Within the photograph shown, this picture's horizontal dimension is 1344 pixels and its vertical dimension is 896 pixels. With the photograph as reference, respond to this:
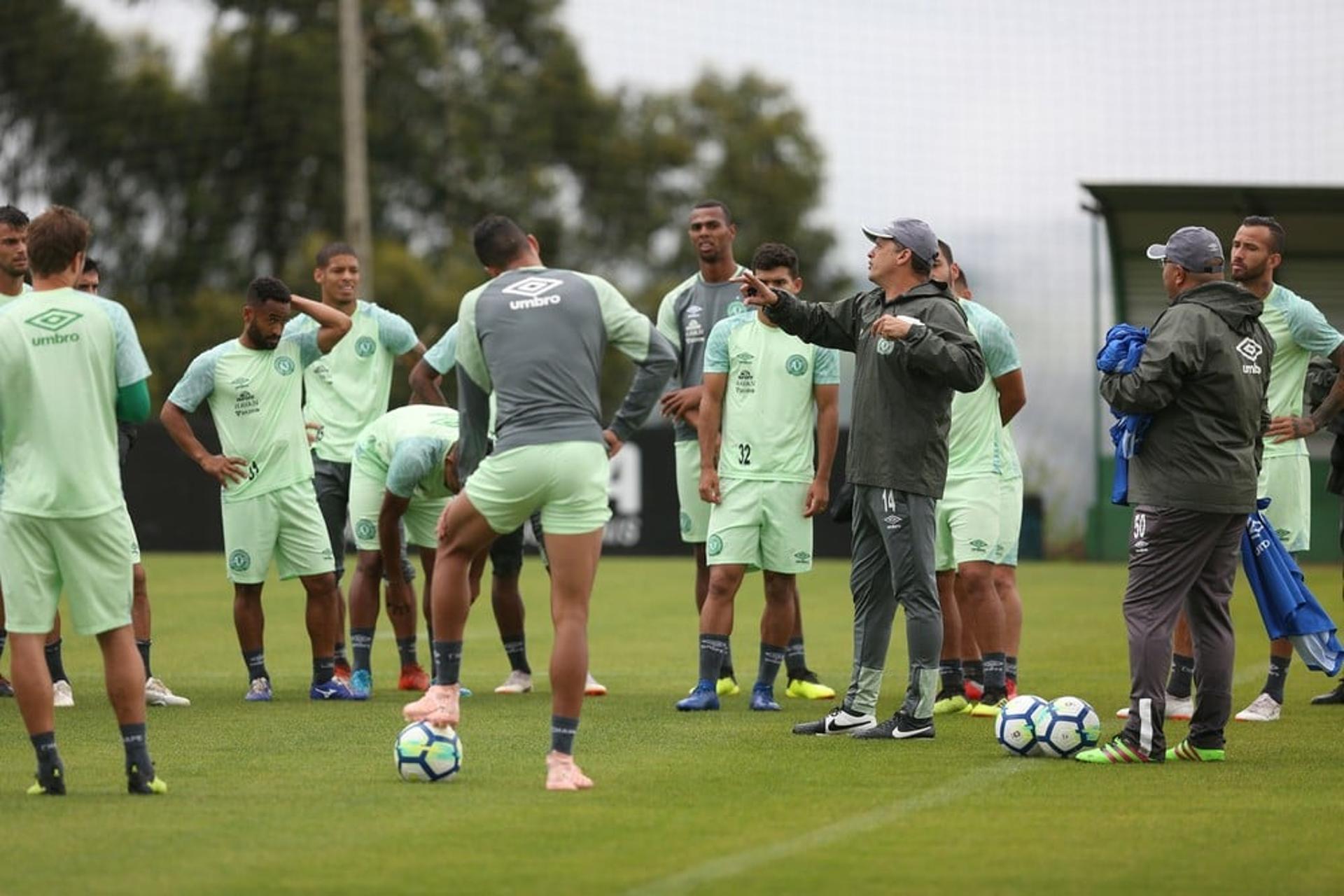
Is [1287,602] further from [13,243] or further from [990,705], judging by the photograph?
[13,243]

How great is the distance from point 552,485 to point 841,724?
2491 millimetres

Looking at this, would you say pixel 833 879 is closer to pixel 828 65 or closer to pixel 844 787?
pixel 844 787

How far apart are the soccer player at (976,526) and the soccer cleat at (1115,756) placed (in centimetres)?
172

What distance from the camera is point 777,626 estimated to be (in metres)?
11.4

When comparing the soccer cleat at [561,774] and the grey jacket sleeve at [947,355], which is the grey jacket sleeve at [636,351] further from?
the grey jacket sleeve at [947,355]

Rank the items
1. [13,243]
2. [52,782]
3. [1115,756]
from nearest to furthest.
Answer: [52,782] < [1115,756] < [13,243]

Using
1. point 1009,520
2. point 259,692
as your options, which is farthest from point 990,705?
point 259,692

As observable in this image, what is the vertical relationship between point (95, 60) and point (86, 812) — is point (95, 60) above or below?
above

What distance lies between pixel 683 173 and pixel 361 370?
98.0ft

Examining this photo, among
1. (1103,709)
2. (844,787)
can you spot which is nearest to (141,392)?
(844,787)

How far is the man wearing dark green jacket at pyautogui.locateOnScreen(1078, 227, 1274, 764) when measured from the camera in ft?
29.5

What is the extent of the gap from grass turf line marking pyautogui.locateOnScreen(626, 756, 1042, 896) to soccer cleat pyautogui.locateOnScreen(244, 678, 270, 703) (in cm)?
447

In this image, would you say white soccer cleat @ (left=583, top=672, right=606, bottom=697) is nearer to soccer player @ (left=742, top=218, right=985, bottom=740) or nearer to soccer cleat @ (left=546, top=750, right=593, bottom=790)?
soccer player @ (left=742, top=218, right=985, bottom=740)

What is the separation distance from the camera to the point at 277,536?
11883 millimetres
